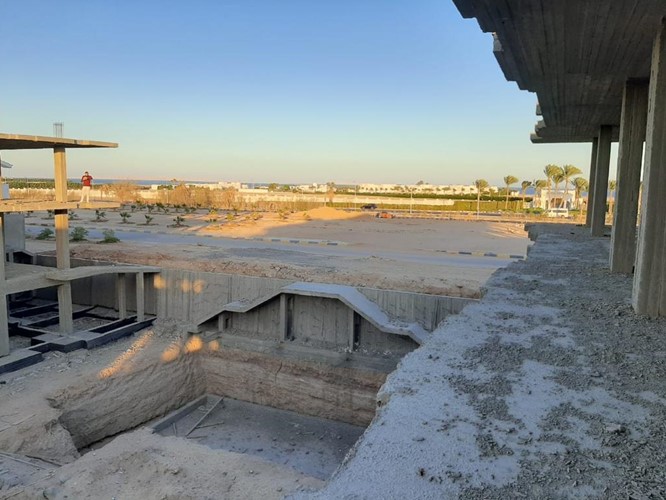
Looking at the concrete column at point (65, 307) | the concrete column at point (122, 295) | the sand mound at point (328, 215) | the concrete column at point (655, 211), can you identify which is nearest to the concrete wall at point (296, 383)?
the concrete column at point (122, 295)

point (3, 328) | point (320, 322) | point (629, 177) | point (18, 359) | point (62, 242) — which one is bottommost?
point (18, 359)

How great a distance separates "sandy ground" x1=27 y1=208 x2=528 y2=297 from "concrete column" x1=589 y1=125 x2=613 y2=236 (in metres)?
5.33

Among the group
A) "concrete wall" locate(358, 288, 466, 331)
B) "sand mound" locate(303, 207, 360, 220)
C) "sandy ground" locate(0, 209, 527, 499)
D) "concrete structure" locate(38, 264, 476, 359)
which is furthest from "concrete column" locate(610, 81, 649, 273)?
"sand mound" locate(303, 207, 360, 220)

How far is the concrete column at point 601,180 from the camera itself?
55.3 ft

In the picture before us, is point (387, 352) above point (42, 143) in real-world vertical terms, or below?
below

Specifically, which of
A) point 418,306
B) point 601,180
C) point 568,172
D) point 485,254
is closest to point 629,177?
point 601,180

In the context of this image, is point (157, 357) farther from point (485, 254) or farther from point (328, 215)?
point (328, 215)

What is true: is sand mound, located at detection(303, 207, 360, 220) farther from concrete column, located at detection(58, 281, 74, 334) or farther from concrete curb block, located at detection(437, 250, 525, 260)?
concrete column, located at detection(58, 281, 74, 334)

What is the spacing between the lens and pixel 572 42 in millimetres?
7680

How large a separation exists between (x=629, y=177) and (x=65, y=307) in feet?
63.8

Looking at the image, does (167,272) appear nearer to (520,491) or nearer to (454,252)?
(454,252)

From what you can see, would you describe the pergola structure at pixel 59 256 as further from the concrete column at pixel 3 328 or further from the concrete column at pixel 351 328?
the concrete column at pixel 351 328

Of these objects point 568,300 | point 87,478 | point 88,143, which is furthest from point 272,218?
point 568,300

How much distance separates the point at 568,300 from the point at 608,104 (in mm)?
8257
